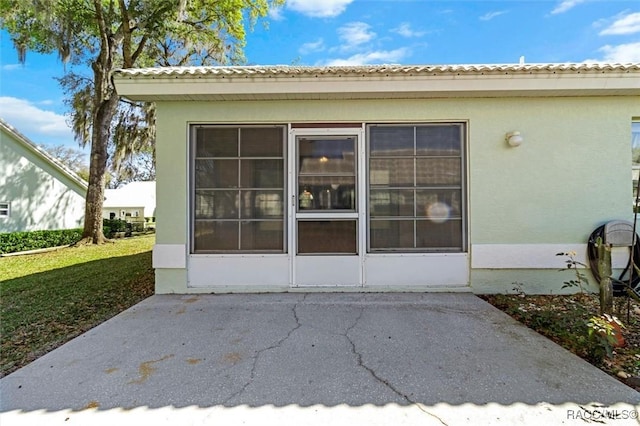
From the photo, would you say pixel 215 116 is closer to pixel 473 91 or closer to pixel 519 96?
pixel 473 91

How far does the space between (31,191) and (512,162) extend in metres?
18.6

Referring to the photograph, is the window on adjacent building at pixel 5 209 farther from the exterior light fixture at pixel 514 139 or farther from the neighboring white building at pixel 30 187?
the exterior light fixture at pixel 514 139

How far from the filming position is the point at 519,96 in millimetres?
4465

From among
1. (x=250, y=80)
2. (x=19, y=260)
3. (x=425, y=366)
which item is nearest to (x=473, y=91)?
(x=250, y=80)

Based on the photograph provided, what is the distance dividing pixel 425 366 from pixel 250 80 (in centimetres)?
388

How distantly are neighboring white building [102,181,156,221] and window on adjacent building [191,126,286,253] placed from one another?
29.1 metres

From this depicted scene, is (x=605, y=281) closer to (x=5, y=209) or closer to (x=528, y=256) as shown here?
(x=528, y=256)

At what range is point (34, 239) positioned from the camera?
1237 centimetres

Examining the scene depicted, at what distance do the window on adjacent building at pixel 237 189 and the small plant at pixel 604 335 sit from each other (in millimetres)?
3518

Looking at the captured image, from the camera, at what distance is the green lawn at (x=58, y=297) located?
3.43 m

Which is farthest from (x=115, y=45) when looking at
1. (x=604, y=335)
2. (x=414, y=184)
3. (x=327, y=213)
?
(x=604, y=335)

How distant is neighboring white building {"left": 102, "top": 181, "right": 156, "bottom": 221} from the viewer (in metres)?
30.7

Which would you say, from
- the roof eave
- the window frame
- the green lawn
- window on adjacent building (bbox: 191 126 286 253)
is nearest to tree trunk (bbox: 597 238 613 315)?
the window frame

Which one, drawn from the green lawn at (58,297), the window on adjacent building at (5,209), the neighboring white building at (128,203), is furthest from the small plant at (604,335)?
the neighboring white building at (128,203)
